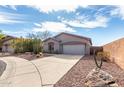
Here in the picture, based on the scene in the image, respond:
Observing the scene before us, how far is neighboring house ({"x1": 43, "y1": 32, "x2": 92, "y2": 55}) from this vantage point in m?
10.4

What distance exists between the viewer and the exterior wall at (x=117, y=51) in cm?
758

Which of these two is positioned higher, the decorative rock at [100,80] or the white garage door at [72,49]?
the white garage door at [72,49]

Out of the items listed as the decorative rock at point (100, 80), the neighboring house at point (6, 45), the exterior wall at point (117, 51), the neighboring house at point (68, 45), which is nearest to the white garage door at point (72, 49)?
the neighboring house at point (68, 45)

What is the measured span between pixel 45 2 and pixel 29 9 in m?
1.61

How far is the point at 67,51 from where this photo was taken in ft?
38.9

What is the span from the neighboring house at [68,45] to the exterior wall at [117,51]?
115cm

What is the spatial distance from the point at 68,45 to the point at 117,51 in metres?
3.68

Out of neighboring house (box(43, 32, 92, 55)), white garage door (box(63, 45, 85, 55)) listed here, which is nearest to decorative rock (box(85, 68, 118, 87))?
neighboring house (box(43, 32, 92, 55))

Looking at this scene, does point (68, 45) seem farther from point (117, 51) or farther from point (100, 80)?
point (100, 80)

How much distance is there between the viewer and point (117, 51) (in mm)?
8312

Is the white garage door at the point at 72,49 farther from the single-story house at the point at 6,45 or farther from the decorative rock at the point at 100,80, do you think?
the decorative rock at the point at 100,80

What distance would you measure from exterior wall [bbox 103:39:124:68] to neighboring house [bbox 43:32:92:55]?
1152 mm

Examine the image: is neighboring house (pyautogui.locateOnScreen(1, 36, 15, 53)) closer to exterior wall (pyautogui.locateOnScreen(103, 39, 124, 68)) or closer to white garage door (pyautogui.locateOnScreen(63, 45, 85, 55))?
white garage door (pyautogui.locateOnScreen(63, 45, 85, 55))

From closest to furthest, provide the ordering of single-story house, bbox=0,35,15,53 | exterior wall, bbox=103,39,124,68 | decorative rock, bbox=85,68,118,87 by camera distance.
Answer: decorative rock, bbox=85,68,118,87 → exterior wall, bbox=103,39,124,68 → single-story house, bbox=0,35,15,53
